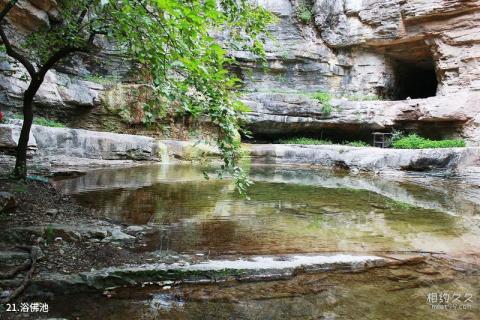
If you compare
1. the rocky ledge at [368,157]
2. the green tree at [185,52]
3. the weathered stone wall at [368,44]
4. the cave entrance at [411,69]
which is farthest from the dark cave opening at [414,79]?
the green tree at [185,52]

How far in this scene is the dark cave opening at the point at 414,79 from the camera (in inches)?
888

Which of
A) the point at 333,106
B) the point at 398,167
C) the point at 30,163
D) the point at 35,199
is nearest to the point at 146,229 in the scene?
the point at 35,199

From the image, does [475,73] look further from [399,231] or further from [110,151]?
[110,151]

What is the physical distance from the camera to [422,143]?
52.8 feet

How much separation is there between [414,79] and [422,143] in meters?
10.7

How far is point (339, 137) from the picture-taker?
2164cm

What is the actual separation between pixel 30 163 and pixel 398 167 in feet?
41.4

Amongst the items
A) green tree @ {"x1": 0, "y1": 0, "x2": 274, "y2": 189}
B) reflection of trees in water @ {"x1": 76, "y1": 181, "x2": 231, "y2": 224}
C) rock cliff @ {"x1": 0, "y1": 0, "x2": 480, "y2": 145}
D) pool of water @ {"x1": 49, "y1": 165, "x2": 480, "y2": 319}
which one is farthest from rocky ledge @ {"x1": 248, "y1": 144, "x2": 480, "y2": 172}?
green tree @ {"x1": 0, "y1": 0, "x2": 274, "y2": 189}

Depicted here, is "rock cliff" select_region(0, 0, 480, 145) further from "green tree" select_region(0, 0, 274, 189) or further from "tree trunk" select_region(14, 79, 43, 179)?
"green tree" select_region(0, 0, 274, 189)

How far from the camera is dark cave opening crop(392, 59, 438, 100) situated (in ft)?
74.0

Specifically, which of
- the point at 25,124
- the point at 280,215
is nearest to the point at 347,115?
the point at 280,215

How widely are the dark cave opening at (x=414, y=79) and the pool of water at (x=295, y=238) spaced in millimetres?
14775

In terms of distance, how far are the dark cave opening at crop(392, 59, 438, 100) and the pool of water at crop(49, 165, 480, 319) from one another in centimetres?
1477

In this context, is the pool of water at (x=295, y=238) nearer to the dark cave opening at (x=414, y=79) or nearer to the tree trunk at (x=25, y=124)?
the tree trunk at (x=25, y=124)
